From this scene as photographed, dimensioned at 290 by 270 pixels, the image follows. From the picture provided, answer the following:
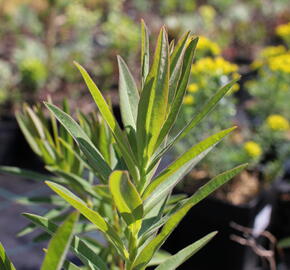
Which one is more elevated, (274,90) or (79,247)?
(79,247)

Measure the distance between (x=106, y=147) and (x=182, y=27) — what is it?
15.7ft

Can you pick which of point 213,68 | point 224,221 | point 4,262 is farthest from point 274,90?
point 4,262

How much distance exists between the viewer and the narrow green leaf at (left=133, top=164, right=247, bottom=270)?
674mm

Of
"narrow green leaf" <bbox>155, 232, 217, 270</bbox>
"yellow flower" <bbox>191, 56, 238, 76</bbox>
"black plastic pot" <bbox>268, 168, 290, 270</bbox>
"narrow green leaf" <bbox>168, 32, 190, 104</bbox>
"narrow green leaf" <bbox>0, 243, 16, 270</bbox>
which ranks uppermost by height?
"narrow green leaf" <bbox>168, 32, 190, 104</bbox>

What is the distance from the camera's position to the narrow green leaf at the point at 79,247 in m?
0.69

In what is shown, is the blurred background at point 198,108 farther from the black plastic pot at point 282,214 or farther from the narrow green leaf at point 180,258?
the narrow green leaf at point 180,258

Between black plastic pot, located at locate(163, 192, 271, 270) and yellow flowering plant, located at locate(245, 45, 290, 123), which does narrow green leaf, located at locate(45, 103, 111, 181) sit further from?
yellow flowering plant, located at locate(245, 45, 290, 123)

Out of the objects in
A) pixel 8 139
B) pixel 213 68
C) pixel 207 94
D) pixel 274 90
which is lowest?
pixel 8 139

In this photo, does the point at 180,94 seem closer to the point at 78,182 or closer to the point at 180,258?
the point at 180,258

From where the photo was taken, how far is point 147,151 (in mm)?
736

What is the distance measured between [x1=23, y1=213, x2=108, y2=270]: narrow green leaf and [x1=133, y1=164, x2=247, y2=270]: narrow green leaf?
0.20 feet

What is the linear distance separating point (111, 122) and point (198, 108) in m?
1.66

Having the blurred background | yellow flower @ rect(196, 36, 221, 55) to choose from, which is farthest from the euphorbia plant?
yellow flower @ rect(196, 36, 221, 55)

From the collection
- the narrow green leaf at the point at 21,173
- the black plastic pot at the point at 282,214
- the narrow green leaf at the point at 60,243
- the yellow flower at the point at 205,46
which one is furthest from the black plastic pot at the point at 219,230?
the narrow green leaf at the point at 60,243
